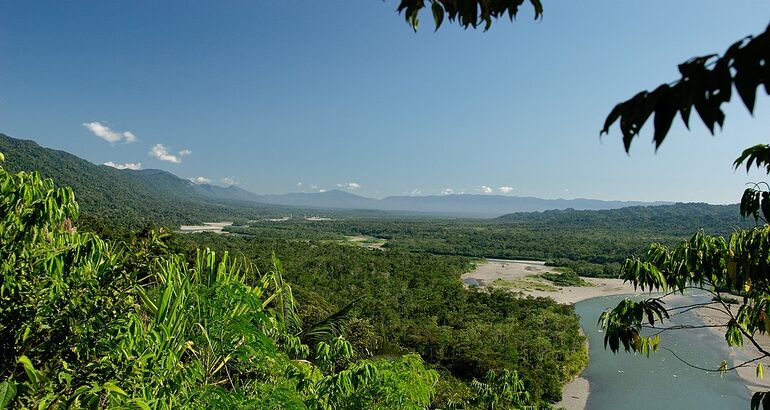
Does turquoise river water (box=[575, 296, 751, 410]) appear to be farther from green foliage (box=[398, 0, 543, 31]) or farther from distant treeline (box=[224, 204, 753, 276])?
green foliage (box=[398, 0, 543, 31])

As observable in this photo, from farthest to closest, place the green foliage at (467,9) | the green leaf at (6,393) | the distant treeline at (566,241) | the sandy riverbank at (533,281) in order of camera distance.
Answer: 1. the distant treeline at (566,241)
2. the sandy riverbank at (533,281)
3. the green leaf at (6,393)
4. the green foliage at (467,9)

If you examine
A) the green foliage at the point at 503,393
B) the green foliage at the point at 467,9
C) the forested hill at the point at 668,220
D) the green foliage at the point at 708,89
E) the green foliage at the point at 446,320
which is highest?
the green foliage at the point at 467,9

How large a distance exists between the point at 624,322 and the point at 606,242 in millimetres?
81467

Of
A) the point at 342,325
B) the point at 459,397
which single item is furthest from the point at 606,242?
the point at 342,325

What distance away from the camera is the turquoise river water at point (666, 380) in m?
17.5

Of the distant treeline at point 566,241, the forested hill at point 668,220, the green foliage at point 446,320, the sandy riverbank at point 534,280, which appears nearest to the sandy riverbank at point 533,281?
the sandy riverbank at point 534,280

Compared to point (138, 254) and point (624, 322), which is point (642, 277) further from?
point (138, 254)

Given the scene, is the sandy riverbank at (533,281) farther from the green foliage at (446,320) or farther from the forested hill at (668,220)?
the forested hill at (668,220)

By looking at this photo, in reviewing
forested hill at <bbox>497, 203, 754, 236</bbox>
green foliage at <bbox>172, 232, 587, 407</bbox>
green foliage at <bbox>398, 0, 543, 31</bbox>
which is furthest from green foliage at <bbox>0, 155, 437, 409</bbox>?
forested hill at <bbox>497, 203, 754, 236</bbox>

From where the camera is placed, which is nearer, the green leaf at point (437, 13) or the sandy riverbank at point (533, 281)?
the green leaf at point (437, 13)

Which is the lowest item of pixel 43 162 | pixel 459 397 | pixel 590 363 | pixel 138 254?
pixel 590 363

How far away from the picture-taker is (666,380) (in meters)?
19.8

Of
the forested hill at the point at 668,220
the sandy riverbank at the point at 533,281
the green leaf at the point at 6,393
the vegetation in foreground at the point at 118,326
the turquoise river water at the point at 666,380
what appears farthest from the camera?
the forested hill at the point at 668,220

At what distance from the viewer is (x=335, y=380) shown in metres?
3.27
